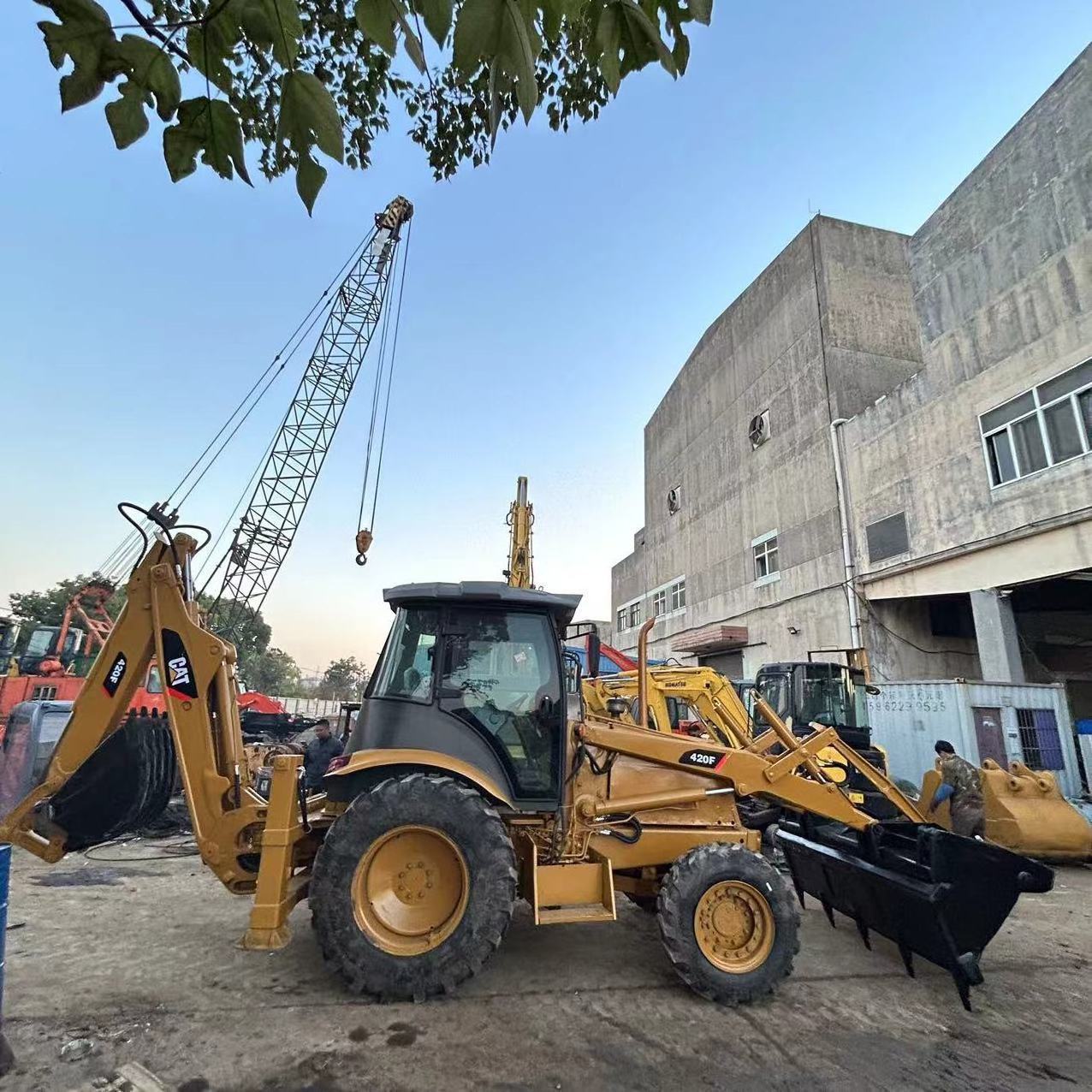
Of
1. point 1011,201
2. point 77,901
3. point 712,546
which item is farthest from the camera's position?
point 712,546

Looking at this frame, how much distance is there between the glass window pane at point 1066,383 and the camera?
11352 millimetres

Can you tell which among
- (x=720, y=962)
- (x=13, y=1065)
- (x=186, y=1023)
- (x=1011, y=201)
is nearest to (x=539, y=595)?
(x=720, y=962)

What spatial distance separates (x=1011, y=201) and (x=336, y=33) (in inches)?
597

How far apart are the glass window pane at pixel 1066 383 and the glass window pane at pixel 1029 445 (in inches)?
17.5

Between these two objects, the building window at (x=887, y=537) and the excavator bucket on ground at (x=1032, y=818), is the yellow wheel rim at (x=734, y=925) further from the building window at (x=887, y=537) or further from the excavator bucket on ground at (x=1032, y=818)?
the building window at (x=887, y=537)

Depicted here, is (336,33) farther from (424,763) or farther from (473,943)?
(473,943)

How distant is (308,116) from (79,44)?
0.56m

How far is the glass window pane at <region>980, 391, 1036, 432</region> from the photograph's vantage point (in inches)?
483

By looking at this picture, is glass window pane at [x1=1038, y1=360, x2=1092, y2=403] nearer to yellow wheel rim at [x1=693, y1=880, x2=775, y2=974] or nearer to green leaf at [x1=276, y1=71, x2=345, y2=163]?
yellow wheel rim at [x1=693, y1=880, x2=775, y2=974]

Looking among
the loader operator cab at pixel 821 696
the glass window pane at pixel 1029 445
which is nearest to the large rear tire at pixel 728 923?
the loader operator cab at pixel 821 696

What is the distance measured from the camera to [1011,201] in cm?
1295

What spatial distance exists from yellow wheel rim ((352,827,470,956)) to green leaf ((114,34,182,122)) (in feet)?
11.9

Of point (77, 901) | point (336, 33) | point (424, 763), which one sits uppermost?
point (336, 33)

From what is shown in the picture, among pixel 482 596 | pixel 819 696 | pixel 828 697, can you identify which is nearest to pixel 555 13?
pixel 482 596
